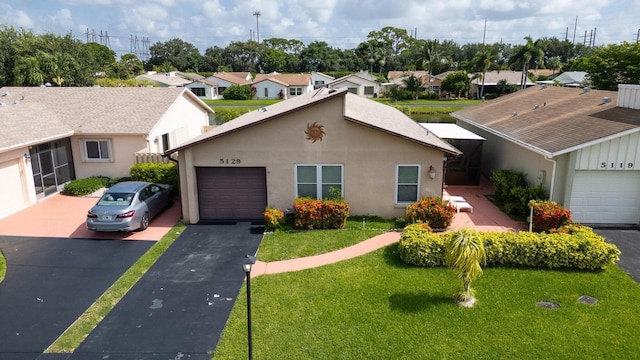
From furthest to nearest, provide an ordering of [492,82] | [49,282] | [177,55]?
[177,55] < [492,82] < [49,282]

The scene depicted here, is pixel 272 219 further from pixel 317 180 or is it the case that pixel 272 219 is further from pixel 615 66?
pixel 615 66

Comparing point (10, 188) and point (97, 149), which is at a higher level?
point (97, 149)

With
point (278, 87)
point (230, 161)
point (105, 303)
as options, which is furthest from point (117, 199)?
point (278, 87)

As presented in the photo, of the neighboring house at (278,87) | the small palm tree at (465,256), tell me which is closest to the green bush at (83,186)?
the small palm tree at (465,256)

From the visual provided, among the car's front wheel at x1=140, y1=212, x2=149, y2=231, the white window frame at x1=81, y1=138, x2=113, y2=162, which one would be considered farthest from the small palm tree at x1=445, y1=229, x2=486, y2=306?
the white window frame at x1=81, y1=138, x2=113, y2=162

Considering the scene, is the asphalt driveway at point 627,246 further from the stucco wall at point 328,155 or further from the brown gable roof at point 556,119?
the stucco wall at point 328,155

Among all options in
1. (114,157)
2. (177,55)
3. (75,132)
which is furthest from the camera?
(177,55)
